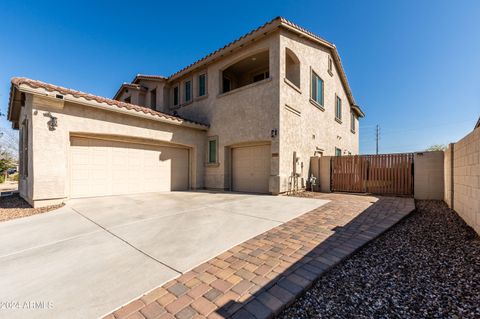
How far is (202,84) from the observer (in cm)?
1195

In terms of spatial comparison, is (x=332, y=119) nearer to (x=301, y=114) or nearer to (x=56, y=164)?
(x=301, y=114)

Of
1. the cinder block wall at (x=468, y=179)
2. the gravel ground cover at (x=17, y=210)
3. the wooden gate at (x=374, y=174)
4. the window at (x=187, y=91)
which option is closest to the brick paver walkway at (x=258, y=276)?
the cinder block wall at (x=468, y=179)

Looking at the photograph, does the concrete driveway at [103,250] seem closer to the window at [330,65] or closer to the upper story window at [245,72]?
the upper story window at [245,72]

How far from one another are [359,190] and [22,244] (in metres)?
11.3

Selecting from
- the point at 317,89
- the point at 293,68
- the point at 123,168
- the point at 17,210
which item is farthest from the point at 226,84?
the point at 17,210

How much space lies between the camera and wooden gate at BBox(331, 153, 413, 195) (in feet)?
28.2

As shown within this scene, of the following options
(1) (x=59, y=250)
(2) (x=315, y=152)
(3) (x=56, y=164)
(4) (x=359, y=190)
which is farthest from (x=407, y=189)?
(3) (x=56, y=164)

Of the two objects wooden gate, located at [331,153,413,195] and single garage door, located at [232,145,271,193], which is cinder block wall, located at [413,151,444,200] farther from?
single garage door, located at [232,145,271,193]

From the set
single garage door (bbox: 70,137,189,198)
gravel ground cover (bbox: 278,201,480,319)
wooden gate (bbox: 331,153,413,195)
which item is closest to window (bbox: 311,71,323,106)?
wooden gate (bbox: 331,153,413,195)

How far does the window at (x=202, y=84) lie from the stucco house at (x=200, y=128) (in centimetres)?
6

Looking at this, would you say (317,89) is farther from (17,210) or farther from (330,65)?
(17,210)

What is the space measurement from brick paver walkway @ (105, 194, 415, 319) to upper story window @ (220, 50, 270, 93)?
30.8ft

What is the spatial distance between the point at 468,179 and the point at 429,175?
4.39 metres

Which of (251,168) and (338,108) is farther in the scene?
(338,108)
